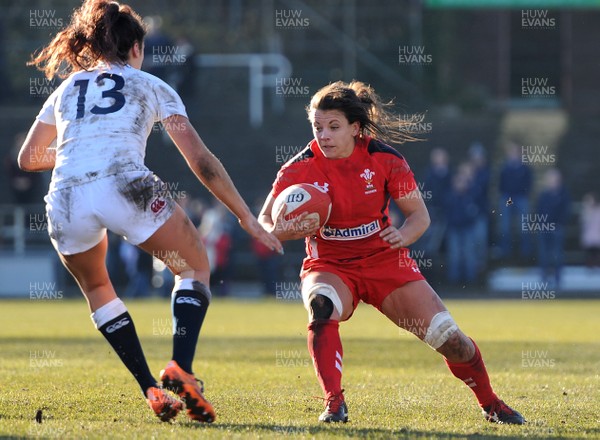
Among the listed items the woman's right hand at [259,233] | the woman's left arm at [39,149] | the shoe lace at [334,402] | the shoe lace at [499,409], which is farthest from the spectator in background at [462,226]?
the woman's right hand at [259,233]

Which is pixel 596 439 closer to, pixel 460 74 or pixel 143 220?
pixel 143 220

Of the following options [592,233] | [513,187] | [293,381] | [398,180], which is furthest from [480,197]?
[398,180]

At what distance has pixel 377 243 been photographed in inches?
265

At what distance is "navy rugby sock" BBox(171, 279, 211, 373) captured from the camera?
590 cm

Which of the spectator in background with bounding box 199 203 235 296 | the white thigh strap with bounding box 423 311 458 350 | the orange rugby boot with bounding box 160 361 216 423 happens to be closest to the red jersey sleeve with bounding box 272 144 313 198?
the white thigh strap with bounding box 423 311 458 350

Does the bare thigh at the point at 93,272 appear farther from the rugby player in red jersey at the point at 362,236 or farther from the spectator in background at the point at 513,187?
the spectator in background at the point at 513,187

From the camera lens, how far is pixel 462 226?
73.3 ft

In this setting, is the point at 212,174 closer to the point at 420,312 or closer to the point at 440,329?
the point at 420,312

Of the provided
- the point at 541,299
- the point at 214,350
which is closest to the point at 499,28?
the point at 541,299

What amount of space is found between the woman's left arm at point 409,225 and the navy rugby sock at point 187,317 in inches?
41.7

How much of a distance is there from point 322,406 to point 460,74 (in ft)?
90.7

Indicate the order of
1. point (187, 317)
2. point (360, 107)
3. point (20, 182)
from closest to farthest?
point (187, 317) → point (360, 107) → point (20, 182)

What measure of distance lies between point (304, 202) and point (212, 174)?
77 centimetres

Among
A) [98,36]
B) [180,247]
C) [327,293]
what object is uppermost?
[98,36]
